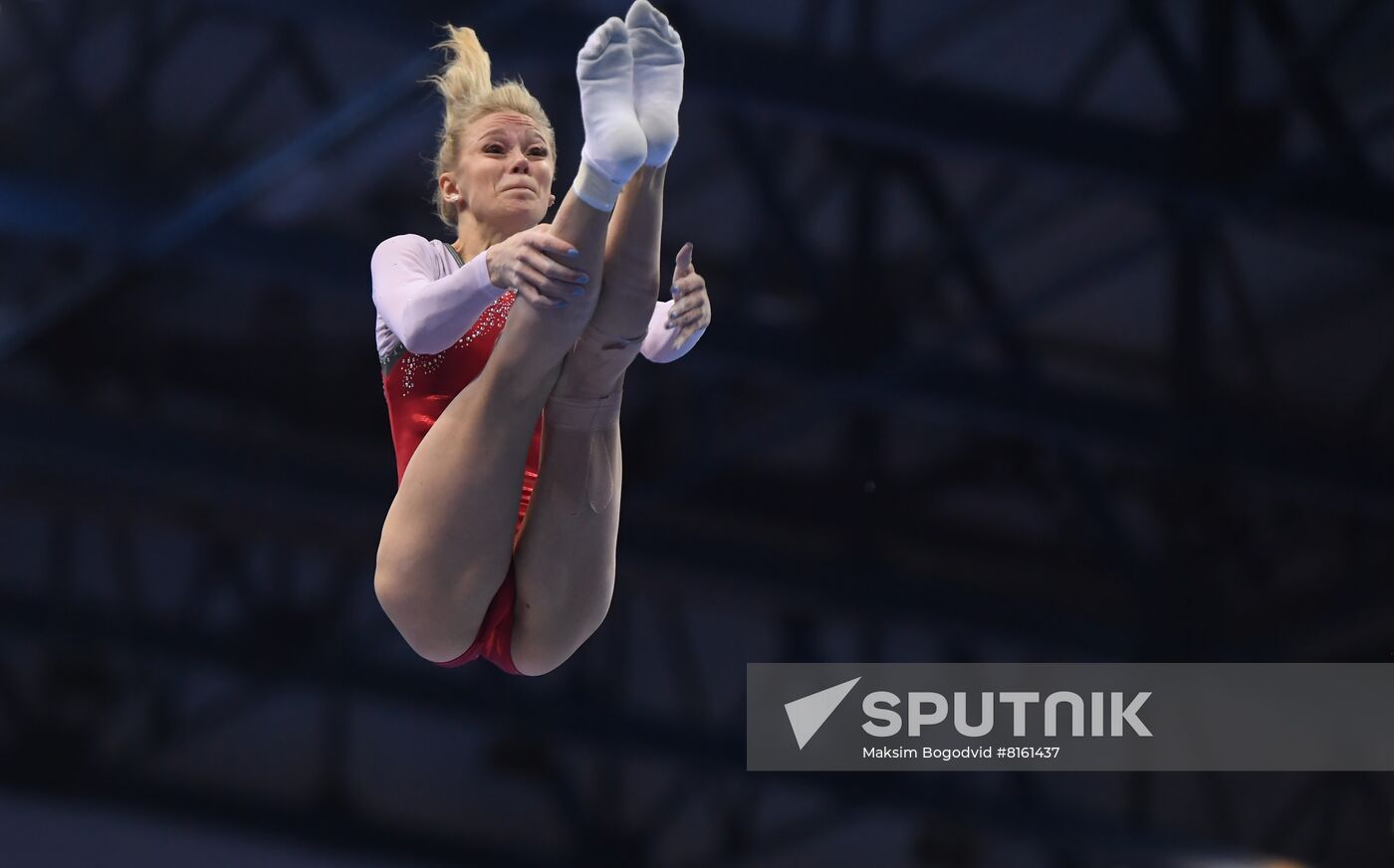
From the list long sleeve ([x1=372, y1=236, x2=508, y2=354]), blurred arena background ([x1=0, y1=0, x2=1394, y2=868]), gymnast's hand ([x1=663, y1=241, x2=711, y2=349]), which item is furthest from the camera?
blurred arena background ([x1=0, y1=0, x2=1394, y2=868])

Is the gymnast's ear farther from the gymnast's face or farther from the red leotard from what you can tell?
the red leotard

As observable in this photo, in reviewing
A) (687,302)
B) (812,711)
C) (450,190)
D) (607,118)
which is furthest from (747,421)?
(607,118)

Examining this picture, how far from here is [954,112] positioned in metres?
7.74

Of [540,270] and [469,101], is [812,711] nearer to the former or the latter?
[469,101]

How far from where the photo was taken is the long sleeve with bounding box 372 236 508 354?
3.77 meters

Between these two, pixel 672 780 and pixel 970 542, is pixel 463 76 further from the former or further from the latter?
pixel 672 780

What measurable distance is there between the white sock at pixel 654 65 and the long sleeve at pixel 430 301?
1.50ft

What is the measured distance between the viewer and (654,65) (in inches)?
150

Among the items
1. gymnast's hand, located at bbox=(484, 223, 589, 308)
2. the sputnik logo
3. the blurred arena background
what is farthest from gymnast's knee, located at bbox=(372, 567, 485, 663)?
the sputnik logo

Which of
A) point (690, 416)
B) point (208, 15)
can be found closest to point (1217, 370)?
point (690, 416)

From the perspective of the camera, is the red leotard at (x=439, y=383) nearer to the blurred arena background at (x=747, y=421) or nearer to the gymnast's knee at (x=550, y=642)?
the gymnast's knee at (x=550, y=642)

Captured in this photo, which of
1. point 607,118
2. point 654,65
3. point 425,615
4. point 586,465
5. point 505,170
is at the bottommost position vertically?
point 425,615

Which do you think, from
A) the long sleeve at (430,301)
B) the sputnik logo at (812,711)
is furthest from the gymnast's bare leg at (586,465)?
the sputnik logo at (812,711)

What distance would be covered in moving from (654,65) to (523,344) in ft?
2.21
